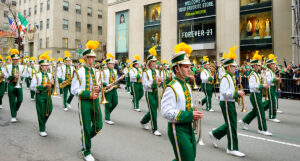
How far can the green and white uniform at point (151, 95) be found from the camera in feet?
21.2

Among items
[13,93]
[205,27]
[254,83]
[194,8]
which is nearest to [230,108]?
[254,83]

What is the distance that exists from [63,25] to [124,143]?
44.2 metres

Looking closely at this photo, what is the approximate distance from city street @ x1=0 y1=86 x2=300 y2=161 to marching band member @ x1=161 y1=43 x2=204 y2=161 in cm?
181

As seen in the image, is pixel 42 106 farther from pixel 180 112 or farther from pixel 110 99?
pixel 180 112

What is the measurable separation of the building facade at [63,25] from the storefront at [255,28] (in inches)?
1075

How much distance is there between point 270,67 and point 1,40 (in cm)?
6096

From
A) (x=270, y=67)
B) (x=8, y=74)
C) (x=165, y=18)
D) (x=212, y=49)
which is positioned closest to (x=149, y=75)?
(x=270, y=67)

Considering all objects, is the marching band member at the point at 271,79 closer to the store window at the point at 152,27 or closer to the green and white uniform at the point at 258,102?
the green and white uniform at the point at 258,102

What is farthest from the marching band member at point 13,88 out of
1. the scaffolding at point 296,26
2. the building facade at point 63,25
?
the building facade at point 63,25

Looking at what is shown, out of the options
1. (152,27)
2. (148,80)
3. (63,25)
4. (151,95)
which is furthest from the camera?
(63,25)

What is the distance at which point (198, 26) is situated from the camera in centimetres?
2581

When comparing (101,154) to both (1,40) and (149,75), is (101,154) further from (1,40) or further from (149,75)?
(1,40)

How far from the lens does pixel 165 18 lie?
28.6m

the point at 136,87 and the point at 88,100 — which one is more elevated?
the point at 136,87
